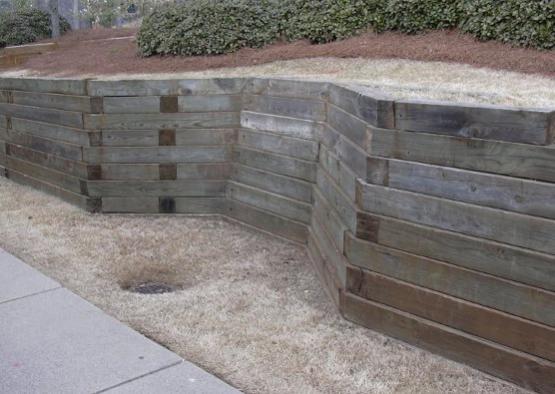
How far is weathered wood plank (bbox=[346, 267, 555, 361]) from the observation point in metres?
3.59

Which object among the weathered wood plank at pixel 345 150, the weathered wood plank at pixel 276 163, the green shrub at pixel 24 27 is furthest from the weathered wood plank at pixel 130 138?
the green shrub at pixel 24 27

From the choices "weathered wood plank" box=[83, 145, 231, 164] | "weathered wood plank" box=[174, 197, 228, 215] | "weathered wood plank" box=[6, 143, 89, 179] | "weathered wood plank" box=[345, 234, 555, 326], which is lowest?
"weathered wood plank" box=[174, 197, 228, 215]

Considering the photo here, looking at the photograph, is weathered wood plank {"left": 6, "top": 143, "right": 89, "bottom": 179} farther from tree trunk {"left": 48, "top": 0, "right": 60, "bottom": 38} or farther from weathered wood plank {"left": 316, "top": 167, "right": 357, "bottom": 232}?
tree trunk {"left": 48, "top": 0, "right": 60, "bottom": 38}

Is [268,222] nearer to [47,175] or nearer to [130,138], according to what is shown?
[130,138]

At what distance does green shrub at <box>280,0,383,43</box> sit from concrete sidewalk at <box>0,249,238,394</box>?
206 inches

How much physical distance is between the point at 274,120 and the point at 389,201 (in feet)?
8.14

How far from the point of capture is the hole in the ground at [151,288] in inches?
208

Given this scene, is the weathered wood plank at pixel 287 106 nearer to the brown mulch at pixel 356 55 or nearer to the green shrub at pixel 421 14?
the brown mulch at pixel 356 55

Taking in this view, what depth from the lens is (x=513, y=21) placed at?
691 cm

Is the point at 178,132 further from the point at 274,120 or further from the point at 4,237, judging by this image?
the point at 4,237

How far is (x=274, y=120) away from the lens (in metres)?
6.52

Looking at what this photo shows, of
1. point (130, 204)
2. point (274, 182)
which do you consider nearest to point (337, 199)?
point (274, 182)

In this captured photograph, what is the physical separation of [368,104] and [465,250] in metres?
1.19

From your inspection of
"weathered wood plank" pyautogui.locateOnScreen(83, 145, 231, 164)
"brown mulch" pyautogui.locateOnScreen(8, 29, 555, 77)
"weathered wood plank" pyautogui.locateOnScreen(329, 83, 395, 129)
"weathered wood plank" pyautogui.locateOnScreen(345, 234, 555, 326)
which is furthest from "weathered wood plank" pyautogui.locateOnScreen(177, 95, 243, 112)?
"weathered wood plank" pyautogui.locateOnScreen(345, 234, 555, 326)
